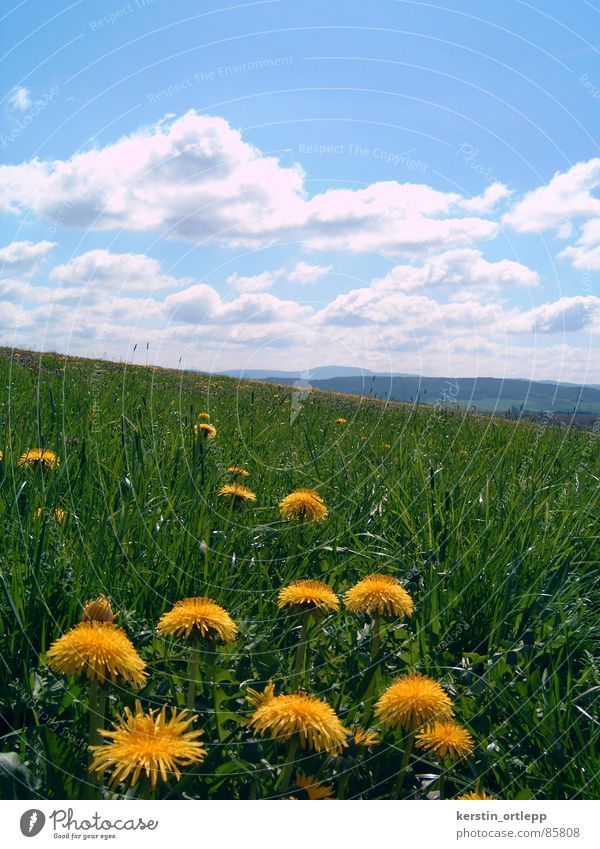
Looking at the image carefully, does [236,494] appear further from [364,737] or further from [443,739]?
[443,739]

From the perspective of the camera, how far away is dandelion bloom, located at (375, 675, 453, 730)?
164 centimetres

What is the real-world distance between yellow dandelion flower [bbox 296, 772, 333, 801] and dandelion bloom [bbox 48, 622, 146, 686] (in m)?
0.47

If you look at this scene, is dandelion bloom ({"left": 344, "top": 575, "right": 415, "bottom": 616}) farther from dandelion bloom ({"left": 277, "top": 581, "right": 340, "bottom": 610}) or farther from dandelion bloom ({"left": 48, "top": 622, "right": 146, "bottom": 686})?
dandelion bloom ({"left": 48, "top": 622, "right": 146, "bottom": 686})

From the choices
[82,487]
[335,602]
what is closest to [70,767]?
[335,602]

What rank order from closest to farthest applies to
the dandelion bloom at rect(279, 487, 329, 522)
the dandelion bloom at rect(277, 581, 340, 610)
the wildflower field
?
the wildflower field
the dandelion bloom at rect(277, 581, 340, 610)
the dandelion bloom at rect(279, 487, 329, 522)

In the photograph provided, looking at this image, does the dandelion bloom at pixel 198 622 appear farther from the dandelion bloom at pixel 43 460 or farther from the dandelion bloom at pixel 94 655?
the dandelion bloom at pixel 43 460

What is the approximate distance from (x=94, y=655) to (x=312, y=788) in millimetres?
596

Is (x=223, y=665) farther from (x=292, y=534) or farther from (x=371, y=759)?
(x=292, y=534)

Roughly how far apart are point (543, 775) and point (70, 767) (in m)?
1.23

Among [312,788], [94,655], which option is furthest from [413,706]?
[94,655]

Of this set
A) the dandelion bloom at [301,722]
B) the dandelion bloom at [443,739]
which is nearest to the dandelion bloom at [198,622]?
the dandelion bloom at [301,722]

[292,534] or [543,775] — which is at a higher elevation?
[292,534]

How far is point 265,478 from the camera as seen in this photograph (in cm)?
402
